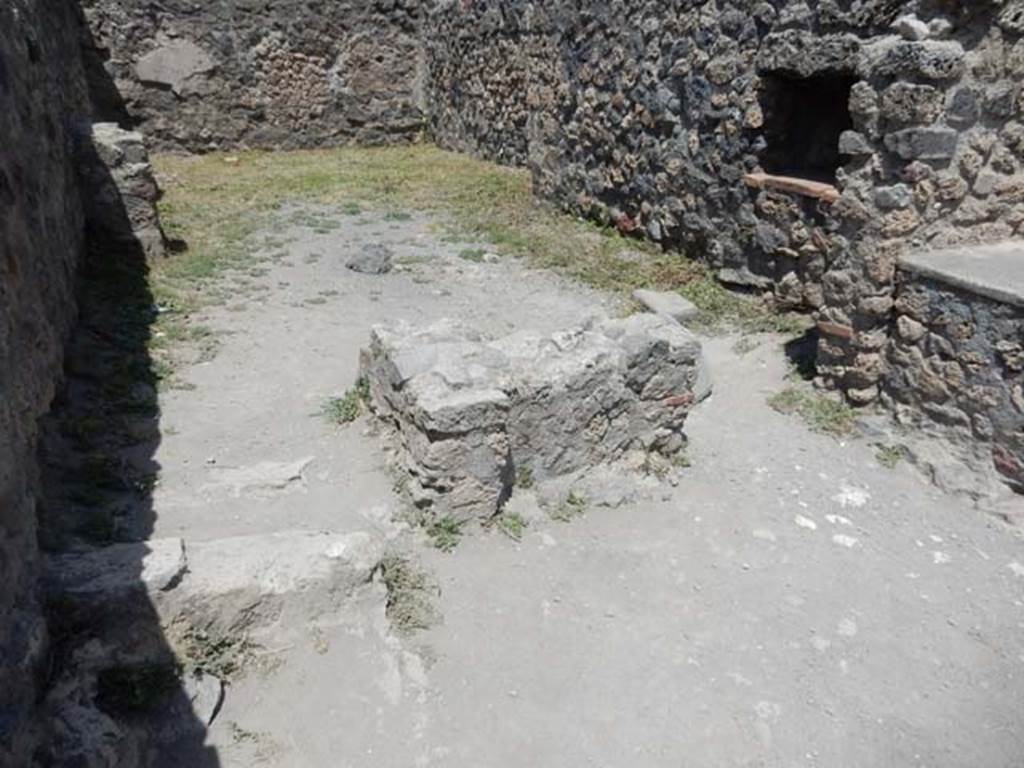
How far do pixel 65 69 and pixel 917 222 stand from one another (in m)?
8.32

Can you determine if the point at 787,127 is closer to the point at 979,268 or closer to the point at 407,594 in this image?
the point at 979,268

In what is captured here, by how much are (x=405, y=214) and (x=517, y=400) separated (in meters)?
6.19

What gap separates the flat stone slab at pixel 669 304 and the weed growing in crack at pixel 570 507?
249cm

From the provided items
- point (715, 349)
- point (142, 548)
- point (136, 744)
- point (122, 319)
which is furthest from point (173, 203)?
point (136, 744)

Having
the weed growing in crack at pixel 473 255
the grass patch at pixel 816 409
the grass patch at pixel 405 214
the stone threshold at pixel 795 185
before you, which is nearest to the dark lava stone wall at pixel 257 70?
the grass patch at pixel 405 214

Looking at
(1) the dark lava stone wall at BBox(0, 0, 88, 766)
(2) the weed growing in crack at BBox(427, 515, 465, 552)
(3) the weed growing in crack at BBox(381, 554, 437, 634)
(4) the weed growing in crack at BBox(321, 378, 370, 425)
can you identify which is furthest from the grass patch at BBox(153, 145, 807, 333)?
(3) the weed growing in crack at BBox(381, 554, 437, 634)

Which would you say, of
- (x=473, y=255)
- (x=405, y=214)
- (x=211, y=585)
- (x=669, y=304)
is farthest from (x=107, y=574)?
(x=405, y=214)

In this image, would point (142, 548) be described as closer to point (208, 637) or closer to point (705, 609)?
point (208, 637)

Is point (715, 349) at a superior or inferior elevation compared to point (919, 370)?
inferior

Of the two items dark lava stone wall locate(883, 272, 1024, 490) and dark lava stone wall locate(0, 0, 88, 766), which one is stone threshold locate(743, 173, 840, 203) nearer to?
dark lava stone wall locate(883, 272, 1024, 490)

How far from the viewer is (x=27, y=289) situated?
4.12 meters

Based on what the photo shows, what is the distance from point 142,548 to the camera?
3074mm

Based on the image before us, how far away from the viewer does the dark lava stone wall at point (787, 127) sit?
4.39 m

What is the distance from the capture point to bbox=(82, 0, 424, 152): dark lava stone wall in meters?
11.9
